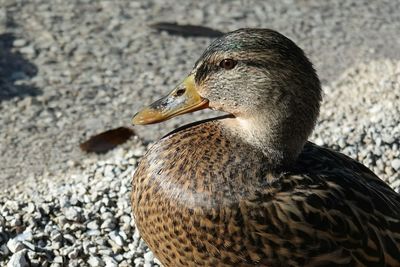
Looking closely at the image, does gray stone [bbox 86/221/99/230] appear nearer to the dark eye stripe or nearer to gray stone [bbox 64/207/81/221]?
gray stone [bbox 64/207/81/221]

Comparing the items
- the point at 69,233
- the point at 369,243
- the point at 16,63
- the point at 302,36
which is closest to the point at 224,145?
the point at 369,243

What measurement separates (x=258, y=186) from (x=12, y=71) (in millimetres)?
3158

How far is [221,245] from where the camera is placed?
3.43m

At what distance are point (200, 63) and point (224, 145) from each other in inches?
13.7

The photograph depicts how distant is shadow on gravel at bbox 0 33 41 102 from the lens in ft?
19.5

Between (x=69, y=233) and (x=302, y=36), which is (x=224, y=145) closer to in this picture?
(x=69, y=233)

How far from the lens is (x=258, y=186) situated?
3.48m

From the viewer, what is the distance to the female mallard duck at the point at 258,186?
3.42 m

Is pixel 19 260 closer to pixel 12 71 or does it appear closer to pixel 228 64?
pixel 228 64

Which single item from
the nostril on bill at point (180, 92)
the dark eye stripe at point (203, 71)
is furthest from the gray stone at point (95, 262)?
the dark eye stripe at point (203, 71)

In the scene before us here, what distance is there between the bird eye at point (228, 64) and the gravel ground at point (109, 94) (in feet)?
4.15

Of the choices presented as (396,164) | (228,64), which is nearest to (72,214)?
(228,64)

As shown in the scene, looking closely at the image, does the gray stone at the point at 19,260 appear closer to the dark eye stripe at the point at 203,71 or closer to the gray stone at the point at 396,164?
the dark eye stripe at the point at 203,71

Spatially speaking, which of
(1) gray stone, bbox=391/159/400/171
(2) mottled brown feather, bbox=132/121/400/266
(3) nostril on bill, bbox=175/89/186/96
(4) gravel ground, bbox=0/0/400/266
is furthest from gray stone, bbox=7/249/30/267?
(1) gray stone, bbox=391/159/400/171
